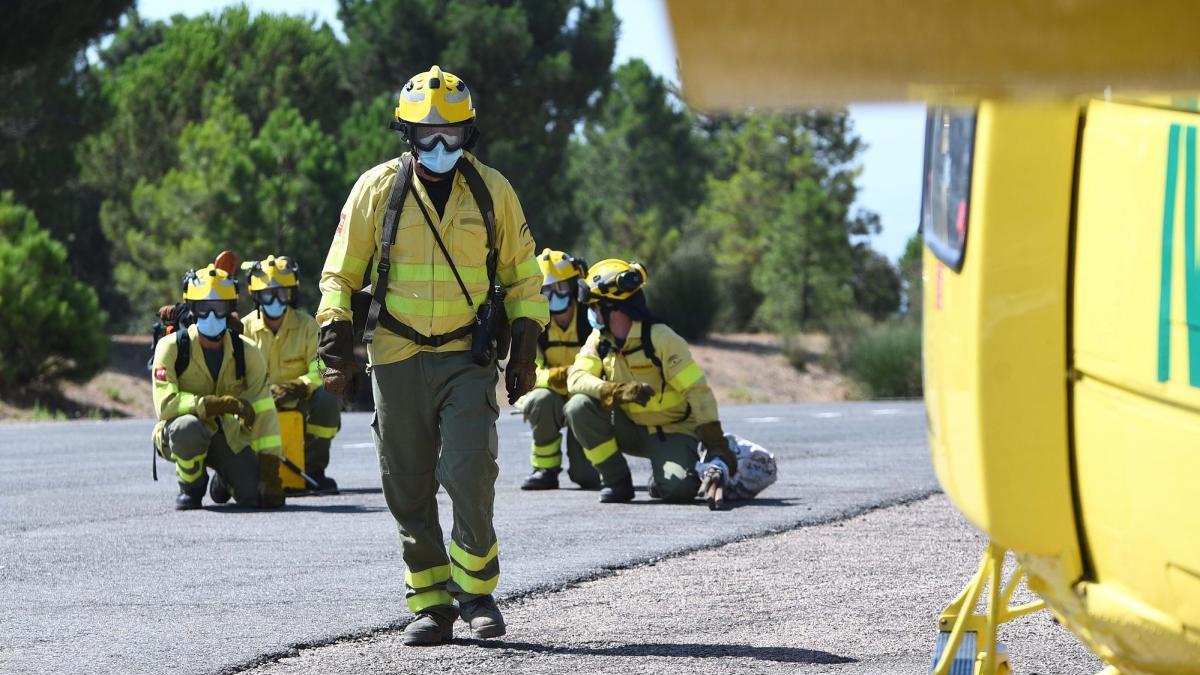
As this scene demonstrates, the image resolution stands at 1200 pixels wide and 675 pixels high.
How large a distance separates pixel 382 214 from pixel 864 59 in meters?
5.16

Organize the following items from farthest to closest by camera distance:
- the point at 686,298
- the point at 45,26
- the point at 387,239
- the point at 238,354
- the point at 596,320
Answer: the point at 686,298
the point at 45,26
the point at 596,320
the point at 238,354
the point at 387,239

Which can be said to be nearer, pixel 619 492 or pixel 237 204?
pixel 619 492

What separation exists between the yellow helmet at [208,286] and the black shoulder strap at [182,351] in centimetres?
25

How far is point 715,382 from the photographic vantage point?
40.6 metres

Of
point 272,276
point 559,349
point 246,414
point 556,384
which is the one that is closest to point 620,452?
point 556,384

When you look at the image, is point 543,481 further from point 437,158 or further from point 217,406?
point 437,158

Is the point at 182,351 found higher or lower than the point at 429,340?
lower

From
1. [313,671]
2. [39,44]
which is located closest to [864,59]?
[313,671]

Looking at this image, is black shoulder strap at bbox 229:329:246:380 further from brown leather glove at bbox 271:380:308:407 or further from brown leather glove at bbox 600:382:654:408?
brown leather glove at bbox 600:382:654:408

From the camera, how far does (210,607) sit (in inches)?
277

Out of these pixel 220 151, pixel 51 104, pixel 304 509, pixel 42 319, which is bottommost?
pixel 304 509

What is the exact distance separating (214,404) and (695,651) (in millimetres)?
5647

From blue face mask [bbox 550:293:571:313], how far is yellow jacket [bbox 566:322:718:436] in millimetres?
1044

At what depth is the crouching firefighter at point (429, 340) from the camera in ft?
20.7
